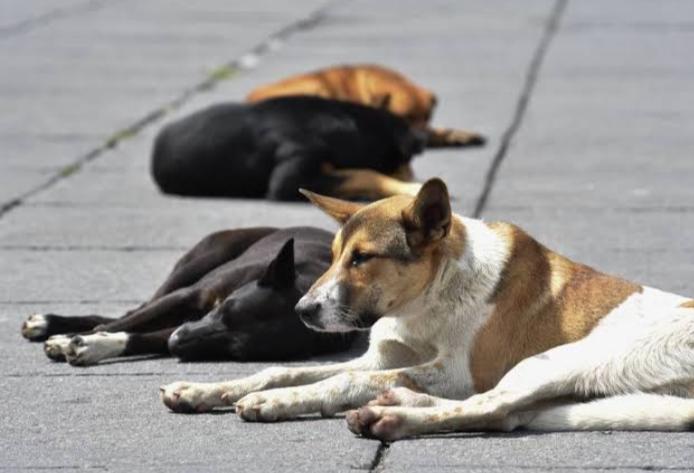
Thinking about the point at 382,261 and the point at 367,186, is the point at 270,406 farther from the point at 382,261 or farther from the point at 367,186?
the point at 367,186

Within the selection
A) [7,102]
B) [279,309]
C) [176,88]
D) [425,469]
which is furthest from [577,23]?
[425,469]

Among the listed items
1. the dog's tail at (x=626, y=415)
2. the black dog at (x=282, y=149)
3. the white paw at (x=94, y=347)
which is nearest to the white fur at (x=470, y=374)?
the dog's tail at (x=626, y=415)

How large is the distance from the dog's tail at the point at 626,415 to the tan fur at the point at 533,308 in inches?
12.5

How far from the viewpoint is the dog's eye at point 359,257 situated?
656 centimetres

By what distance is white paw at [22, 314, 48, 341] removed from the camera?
8281 millimetres

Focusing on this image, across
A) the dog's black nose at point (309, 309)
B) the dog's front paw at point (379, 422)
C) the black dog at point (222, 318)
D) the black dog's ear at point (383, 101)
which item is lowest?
the black dog's ear at point (383, 101)

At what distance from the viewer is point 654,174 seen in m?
12.5

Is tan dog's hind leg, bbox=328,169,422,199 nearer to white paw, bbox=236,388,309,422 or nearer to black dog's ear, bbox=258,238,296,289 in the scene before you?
black dog's ear, bbox=258,238,296,289

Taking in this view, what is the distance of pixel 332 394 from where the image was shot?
22.1ft

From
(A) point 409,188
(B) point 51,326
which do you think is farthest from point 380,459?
(A) point 409,188

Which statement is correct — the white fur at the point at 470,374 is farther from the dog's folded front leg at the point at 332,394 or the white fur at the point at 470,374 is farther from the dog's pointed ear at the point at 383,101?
the dog's pointed ear at the point at 383,101

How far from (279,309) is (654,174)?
544cm

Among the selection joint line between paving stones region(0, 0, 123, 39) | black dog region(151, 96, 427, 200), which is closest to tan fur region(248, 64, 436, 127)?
black dog region(151, 96, 427, 200)

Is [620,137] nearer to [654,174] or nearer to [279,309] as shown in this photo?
[654,174]
